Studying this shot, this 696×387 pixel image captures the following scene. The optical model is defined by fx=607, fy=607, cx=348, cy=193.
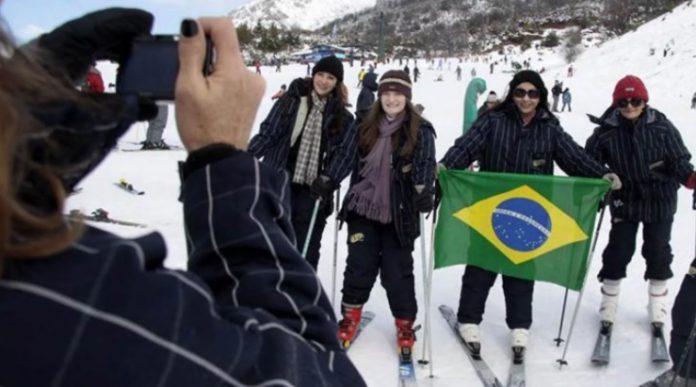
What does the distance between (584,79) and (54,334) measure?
3508cm

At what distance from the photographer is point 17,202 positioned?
0.56m

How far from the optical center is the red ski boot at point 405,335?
4.18 metres

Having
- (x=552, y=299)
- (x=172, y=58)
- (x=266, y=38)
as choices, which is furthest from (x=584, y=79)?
(x=266, y=38)

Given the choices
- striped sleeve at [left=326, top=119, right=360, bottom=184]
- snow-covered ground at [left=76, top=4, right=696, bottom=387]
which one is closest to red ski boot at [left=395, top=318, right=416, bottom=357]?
snow-covered ground at [left=76, top=4, right=696, bottom=387]

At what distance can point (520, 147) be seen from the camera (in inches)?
165

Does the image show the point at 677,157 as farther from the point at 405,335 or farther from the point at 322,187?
the point at 322,187

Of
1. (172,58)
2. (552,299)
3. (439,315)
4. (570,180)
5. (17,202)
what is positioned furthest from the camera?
(552,299)

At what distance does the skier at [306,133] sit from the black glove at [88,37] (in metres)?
3.54

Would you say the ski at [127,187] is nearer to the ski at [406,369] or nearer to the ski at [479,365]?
the ski at [479,365]

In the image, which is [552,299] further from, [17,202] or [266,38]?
[266,38]

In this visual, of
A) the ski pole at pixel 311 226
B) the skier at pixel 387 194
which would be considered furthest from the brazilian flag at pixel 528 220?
the ski pole at pixel 311 226

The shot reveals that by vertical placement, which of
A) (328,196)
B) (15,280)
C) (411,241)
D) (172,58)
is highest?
(172,58)

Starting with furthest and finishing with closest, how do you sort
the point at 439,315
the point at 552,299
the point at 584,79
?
1. the point at 584,79
2. the point at 552,299
3. the point at 439,315

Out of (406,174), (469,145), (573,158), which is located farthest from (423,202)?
(573,158)
